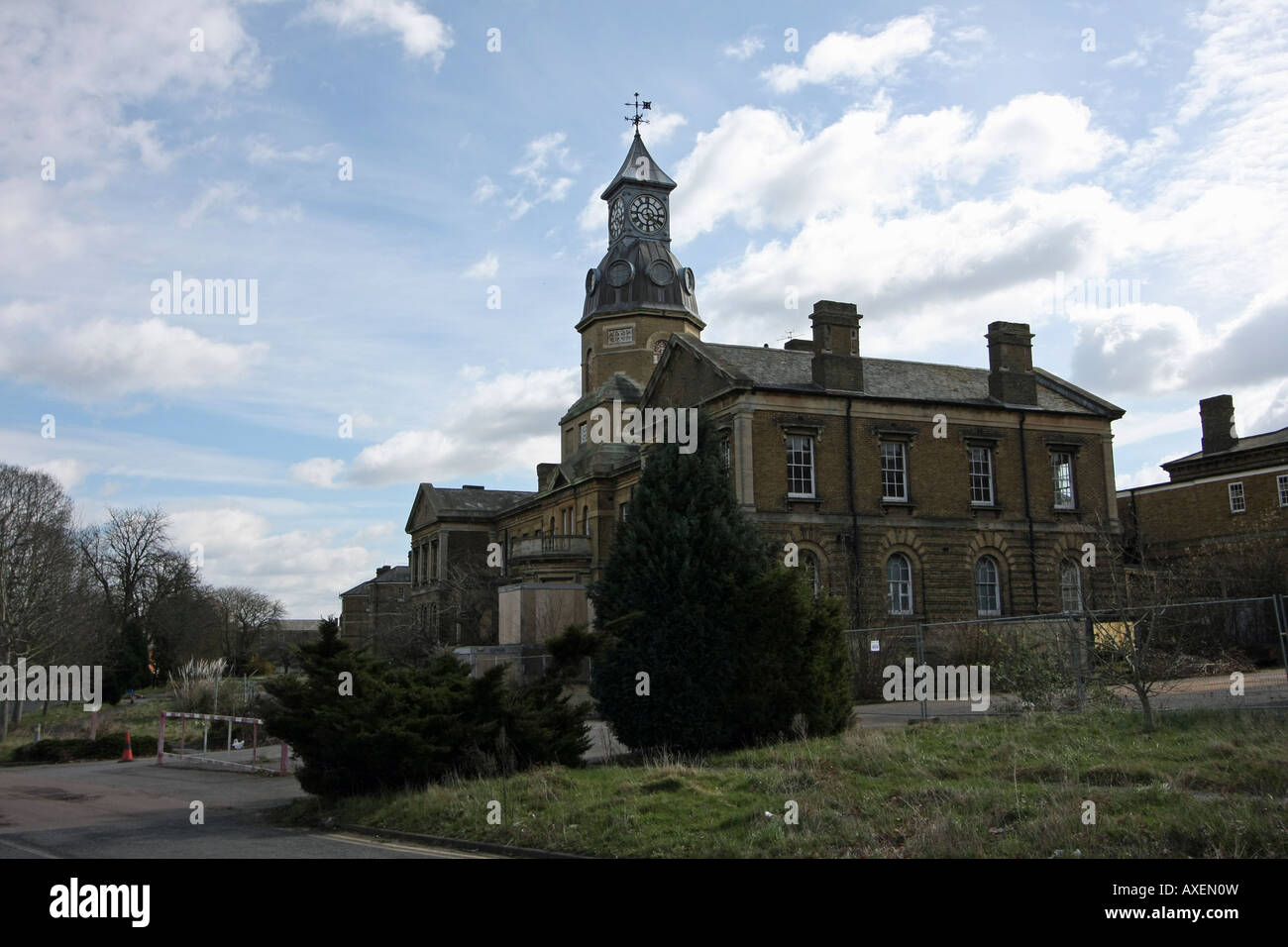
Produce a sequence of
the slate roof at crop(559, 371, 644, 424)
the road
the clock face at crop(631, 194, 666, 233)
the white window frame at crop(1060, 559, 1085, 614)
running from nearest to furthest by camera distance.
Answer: the road
the white window frame at crop(1060, 559, 1085, 614)
the slate roof at crop(559, 371, 644, 424)
the clock face at crop(631, 194, 666, 233)

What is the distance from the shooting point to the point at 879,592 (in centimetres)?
3712

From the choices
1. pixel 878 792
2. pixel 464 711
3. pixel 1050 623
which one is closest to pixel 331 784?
pixel 464 711

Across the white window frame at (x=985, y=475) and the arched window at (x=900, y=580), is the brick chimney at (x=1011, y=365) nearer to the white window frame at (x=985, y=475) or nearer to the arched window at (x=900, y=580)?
the white window frame at (x=985, y=475)

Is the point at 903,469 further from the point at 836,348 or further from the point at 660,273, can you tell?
the point at 660,273

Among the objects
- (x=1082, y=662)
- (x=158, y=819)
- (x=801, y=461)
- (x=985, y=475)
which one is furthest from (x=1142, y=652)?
(x=985, y=475)

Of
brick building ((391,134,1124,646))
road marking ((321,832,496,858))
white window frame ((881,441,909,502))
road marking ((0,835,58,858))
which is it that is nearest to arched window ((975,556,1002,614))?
brick building ((391,134,1124,646))

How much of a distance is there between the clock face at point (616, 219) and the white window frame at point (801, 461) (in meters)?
32.4

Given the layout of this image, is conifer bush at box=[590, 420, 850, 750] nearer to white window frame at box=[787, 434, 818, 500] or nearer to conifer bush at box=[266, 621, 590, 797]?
conifer bush at box=[266, 621, 590, 797]

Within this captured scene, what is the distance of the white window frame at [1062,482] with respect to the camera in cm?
4088

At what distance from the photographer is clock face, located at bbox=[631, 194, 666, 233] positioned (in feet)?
218

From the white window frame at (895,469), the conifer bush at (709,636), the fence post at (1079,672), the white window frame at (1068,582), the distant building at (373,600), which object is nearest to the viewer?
the conifer bush at (709,636)

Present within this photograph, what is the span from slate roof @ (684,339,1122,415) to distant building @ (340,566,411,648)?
43875 mm

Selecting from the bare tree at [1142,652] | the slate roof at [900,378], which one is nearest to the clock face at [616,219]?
the slate roof at [900,378]

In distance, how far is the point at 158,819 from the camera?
1533cm
